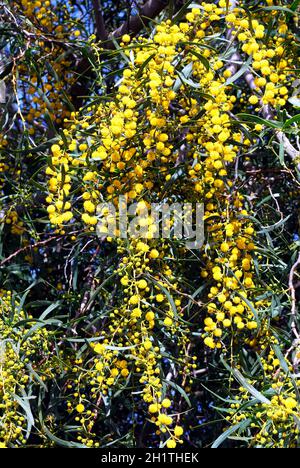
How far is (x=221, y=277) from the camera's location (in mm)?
1446

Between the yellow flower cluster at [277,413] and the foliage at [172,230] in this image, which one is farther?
the foliage at [172,230]

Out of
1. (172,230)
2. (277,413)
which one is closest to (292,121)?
(172,230)

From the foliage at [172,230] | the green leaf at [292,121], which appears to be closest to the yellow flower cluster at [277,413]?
the foliage at [172,230]

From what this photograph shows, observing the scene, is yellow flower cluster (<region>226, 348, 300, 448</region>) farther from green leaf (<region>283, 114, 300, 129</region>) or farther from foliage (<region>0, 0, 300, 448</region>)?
green leaf (<region>283, 114, 300, 129</region>)

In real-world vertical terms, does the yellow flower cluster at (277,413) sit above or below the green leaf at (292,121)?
below

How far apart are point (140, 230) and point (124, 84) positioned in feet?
1.10

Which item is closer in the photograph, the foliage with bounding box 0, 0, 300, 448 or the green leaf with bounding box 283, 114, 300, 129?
the green leaf with bounding box 283, 114, 300, 129

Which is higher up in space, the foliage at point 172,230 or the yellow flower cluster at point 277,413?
the foliage at point 172,230

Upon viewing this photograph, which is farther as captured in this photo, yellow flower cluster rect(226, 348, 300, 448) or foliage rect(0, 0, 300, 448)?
foliage rect(0, 0, 300, 448)

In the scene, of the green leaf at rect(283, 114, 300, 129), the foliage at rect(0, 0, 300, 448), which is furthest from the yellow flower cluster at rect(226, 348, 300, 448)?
the green leaf at rect(283, 114, 300, 129)

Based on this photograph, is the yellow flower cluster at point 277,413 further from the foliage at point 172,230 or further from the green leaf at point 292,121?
the green leaf at point 292,121

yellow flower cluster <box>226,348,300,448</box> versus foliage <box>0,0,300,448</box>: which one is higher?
foliage <box>0,0,300,448</box>

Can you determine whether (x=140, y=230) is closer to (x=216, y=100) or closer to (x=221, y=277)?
(x=221, y=277)

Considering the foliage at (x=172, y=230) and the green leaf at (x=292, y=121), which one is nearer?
the green leaf at (x=292, y=121)
